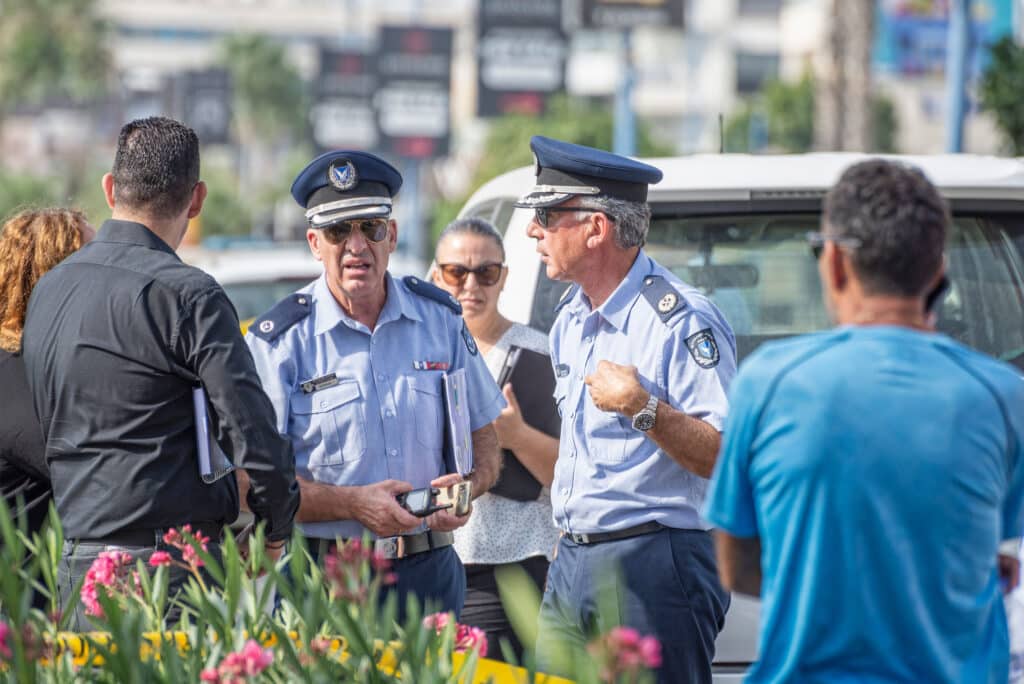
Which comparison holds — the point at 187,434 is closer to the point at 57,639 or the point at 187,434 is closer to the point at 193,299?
the point at 193,299

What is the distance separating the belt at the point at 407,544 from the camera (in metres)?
4.27

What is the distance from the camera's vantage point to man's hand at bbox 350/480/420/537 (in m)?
4.14

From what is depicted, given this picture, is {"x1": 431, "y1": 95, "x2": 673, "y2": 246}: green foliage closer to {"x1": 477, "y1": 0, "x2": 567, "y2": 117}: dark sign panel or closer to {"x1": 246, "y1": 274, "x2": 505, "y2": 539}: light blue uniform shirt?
{"x1": 477, "y1": 0, "x2": 567, "y2": 117}: dark sign panel

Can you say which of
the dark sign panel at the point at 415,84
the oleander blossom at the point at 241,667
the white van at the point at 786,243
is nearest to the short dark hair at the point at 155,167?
the white van at the point at 786,243

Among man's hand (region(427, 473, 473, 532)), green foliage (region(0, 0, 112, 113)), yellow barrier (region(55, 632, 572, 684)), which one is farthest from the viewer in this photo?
green foliage (region(0, 0, 112, 113))

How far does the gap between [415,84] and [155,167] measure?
2372 centimetres

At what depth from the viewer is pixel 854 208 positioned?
8.73 feet

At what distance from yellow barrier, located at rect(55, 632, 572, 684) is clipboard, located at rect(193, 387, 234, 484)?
2.19 ft

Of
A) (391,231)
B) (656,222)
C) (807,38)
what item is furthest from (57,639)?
(807,38)

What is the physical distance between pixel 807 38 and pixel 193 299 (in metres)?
102

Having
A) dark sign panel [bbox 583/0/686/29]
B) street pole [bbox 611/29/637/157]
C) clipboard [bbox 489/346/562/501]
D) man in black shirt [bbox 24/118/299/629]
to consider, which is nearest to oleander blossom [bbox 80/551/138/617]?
man in black shirt [bbox 24/118/299/629]

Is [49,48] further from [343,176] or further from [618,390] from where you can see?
[618,390]

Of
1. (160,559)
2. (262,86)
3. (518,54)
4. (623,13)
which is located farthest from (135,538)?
(262,86)

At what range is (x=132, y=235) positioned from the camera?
3.85 metres
